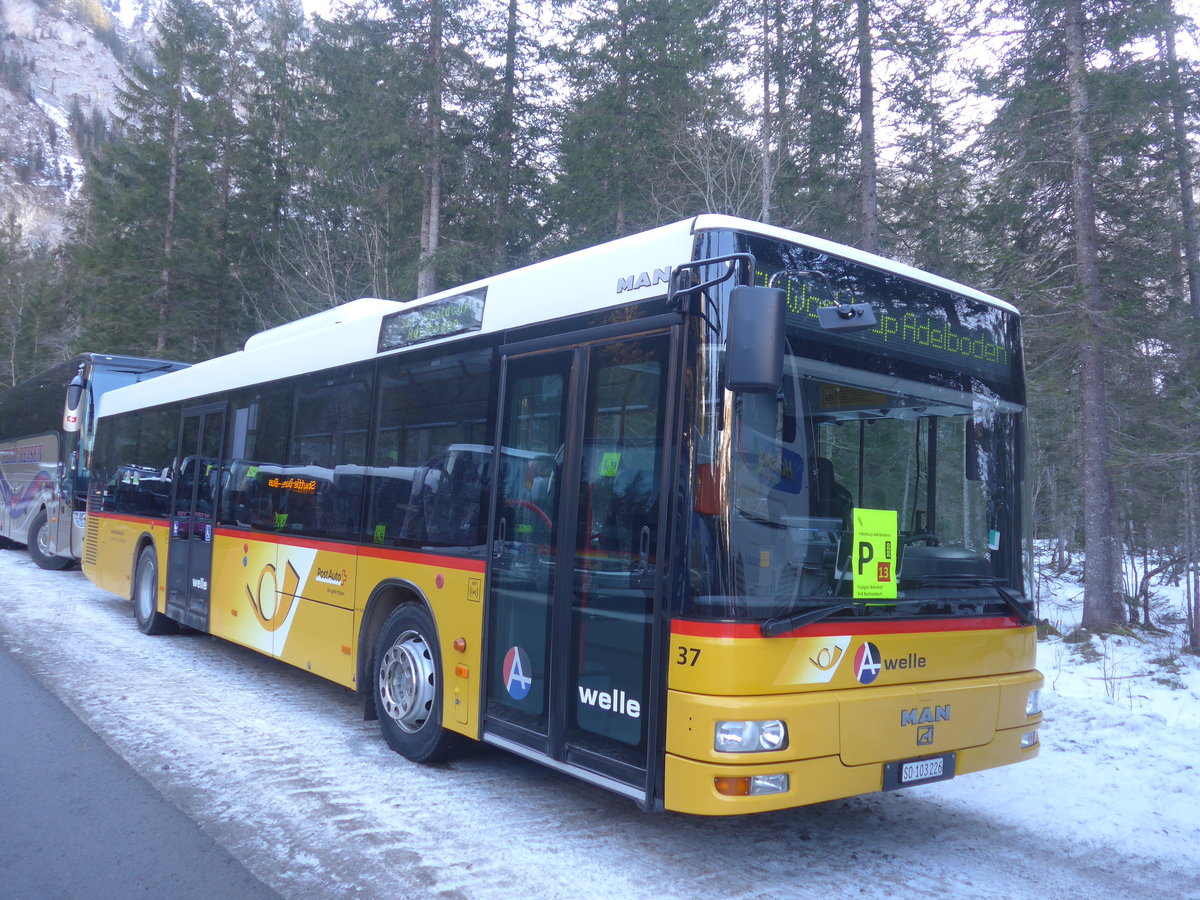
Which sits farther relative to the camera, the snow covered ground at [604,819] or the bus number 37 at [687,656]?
the snow covered ground at [604,819]

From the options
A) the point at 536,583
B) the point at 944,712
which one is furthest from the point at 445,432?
the point at 944,712

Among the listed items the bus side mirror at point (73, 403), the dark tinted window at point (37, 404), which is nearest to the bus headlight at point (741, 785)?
the bus side mirror at point (73, 403)

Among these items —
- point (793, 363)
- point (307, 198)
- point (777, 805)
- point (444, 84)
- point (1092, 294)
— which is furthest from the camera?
point (307, 198)

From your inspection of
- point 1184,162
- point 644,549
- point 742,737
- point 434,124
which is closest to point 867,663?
point 742,737

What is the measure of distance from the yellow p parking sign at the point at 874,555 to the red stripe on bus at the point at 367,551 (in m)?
2.24

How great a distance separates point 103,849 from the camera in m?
4.72

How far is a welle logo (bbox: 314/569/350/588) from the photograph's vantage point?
23.8 feet

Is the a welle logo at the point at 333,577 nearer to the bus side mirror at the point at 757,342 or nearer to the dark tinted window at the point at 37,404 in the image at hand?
the bus side mirror at the point at 757,342

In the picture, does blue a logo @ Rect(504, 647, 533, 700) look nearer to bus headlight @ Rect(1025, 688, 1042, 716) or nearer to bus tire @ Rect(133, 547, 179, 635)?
bus headlight @ Rect(1025, 688, 1042, 716)

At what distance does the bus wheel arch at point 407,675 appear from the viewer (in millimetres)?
6145

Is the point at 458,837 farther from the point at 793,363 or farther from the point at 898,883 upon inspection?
the point at 793,363

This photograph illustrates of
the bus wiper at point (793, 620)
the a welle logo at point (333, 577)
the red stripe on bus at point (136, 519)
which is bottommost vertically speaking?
the a welle logo at point (333, 577)

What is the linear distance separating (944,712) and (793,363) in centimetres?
196

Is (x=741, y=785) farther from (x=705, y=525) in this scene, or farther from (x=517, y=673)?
(x=517, y=673)
